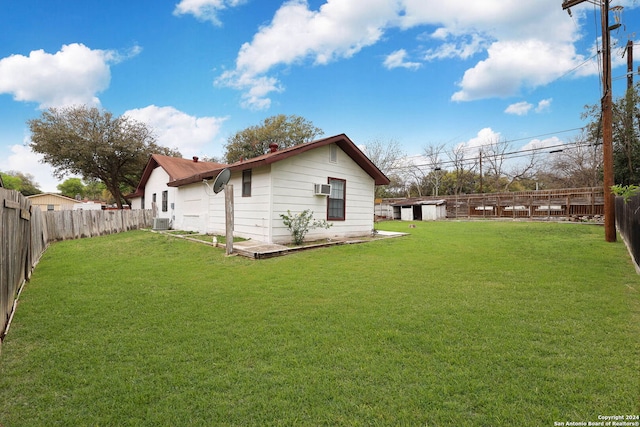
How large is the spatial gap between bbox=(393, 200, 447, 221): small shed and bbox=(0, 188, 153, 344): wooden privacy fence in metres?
19.4

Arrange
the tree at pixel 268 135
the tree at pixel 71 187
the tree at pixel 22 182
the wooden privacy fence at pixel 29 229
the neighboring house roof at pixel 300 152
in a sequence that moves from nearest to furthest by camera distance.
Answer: the wooden privacy fence at pixel 29 229
the neighboring house roof at pixel 300 152
the tree at pixel 268 135
the tree at pixel 22 182
the tree at pixel 71 187

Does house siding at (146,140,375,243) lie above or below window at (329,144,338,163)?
below

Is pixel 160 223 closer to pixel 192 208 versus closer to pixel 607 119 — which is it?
pixel 192 208

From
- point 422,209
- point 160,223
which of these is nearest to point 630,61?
point 422,209

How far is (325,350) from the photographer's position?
2.50 metres

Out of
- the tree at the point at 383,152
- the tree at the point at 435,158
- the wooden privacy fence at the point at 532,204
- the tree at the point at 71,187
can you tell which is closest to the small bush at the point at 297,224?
the wooden privacy fence at the point at 532,204

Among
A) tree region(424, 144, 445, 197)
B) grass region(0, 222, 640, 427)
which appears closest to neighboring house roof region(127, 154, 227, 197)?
grass region(0, 222, 640, 427)

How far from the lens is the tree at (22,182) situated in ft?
145

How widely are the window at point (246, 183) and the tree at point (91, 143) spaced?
17296mm

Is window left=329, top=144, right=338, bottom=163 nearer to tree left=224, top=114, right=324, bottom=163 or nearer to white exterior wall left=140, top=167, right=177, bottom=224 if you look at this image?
white exterior wall left=140, top=167, right=177, bottom=224

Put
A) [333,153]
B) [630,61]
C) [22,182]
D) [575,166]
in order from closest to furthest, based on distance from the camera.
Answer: [333,153], [630,61], [575,166], [22,182]

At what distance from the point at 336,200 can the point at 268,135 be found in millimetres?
21545

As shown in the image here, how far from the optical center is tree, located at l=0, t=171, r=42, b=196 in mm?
44081

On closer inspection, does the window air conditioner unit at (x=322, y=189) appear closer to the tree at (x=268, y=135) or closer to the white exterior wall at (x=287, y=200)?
the white exterior wall at (x=287, y=200)
